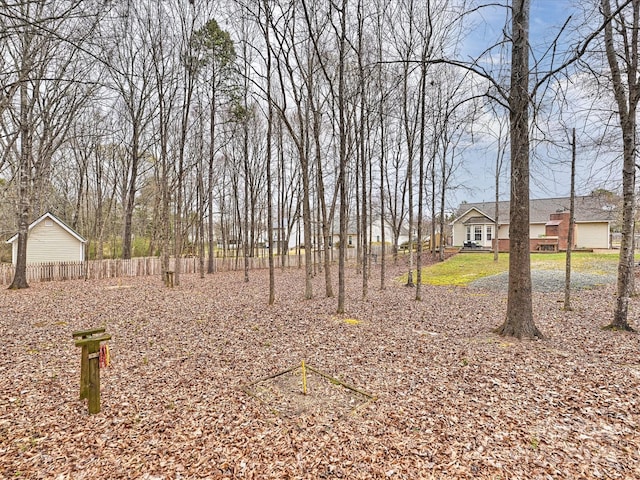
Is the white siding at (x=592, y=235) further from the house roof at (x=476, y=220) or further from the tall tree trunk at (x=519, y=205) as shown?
the tall tree trunk at (x=519, y=205)

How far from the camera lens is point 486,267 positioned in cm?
1856

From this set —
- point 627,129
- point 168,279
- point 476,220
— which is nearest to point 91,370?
point 627,129

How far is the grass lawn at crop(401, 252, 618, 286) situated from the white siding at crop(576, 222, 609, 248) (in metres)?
7.20

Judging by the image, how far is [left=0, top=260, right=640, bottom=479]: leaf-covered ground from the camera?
286cm

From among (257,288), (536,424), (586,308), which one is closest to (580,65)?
(536,424)

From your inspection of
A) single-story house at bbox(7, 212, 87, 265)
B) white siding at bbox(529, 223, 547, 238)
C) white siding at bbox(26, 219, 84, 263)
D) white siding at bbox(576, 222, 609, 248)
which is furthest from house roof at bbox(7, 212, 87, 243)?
white siding at bbox(576, 222, 609, 248)

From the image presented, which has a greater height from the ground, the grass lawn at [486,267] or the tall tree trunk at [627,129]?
the tall tree trunk at [627,129]

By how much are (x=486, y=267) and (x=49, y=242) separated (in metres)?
25.0

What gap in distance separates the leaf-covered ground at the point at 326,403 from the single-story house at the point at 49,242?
12375 millimetres

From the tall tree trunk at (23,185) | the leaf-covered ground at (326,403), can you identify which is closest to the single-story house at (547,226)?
the leaf-covered ground at (326,403)

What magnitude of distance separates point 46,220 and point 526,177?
72.7 feet

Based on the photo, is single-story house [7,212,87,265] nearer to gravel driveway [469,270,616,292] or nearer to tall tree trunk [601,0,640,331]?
gravel driveway [469,270,616,292]

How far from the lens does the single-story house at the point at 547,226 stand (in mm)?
25016

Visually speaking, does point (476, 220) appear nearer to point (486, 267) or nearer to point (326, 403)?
point (486, 267)
